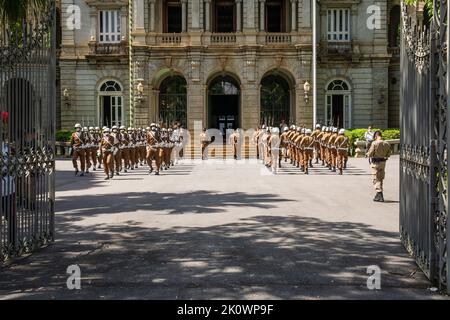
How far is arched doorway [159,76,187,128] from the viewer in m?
38.0

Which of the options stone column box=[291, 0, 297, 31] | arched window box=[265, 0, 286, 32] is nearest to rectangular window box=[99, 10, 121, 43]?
arched window box=[265, 0, 286, 32]

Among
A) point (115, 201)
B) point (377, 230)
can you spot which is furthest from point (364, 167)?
point (377, 230)

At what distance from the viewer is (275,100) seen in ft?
127

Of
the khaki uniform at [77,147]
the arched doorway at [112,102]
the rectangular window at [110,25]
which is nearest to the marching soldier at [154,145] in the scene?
the khaki uniform at [77,147]

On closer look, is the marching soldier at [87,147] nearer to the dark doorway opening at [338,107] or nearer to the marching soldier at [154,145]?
the marching soldier at [154,145]

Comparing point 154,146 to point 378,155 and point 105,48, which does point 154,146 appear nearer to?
point 378,155

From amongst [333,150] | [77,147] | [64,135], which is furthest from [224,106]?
[77,147]

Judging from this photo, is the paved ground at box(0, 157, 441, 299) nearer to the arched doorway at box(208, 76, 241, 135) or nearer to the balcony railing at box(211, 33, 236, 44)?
the balcony railing at box(211, 33, 236, 44)

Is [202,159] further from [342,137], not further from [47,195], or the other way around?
[47,195]

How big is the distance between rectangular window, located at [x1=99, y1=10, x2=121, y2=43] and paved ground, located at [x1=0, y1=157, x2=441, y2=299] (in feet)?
77.7

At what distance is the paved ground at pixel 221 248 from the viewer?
6648 mm

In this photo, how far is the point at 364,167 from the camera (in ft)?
85.6

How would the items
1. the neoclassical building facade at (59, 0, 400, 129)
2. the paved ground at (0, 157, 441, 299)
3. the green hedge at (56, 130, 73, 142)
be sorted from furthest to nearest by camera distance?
the neoclassical building facade at (59, 0, 400, 129)
the green hedge at (56, 130, 73, 142)
the paved ground at (0, 157, 441, 299)
